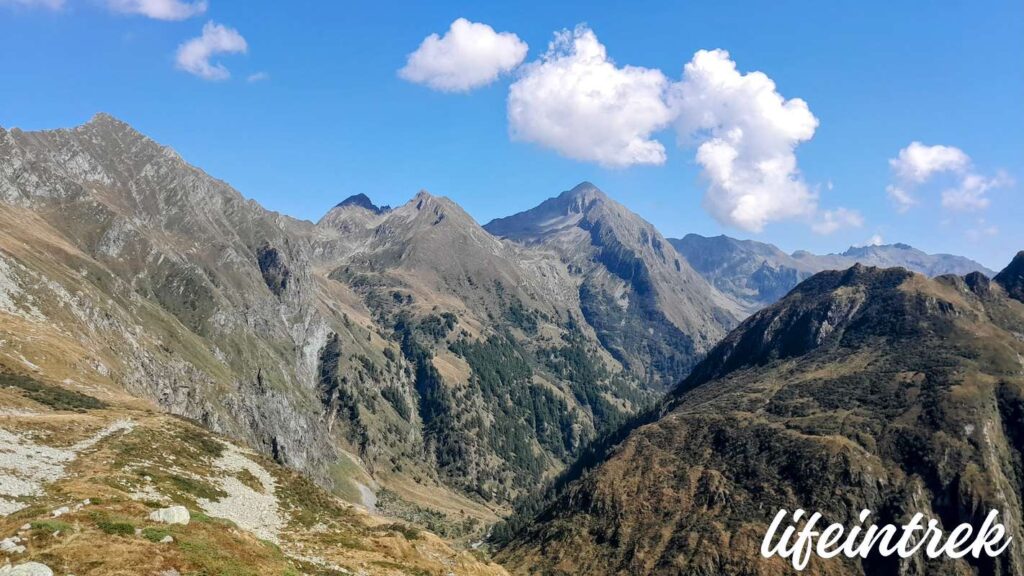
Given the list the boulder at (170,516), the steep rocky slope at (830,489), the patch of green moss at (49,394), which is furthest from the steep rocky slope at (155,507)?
the steep rocky slope at (830,489)

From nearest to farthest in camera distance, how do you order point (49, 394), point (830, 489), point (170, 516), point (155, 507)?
point (170, 516) → point (155, 507) → point (49, 394) → point (830, 489)

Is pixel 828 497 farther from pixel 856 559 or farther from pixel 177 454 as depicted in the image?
pixel 177 454

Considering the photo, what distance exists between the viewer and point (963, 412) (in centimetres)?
18025

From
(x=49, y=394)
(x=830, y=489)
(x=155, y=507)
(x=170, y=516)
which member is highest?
(x=49, y=394)

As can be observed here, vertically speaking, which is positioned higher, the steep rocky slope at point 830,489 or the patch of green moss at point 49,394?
the patch of green moss at point 49,394

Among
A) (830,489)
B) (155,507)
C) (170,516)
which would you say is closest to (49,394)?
(155,507)

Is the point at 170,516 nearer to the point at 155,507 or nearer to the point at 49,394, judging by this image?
the point at 155,507

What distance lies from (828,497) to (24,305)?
20793 cm

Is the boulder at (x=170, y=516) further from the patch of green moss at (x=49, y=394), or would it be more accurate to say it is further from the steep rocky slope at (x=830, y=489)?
the steep rocky slope at (x=830, y=489)

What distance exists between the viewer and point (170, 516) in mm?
44531

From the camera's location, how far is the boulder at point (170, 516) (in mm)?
44031

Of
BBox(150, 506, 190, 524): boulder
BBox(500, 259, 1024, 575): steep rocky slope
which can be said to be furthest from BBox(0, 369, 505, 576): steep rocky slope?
BBox(500, 259, 1024, 575): steep rocky slope

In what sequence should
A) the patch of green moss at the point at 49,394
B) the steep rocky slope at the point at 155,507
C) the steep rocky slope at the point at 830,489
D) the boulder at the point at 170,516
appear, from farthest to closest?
1. the steep rocky slope at the point at 830,489
2. the patch of green moss at the point at 49,394
3. the boulder at the point at 170,516
4. the steep rocky slope at the point at 155,507

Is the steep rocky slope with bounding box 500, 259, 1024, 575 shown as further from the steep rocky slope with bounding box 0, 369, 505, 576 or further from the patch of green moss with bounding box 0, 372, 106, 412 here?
the patch of green moss with bounding box 0, 372, 106, 412
